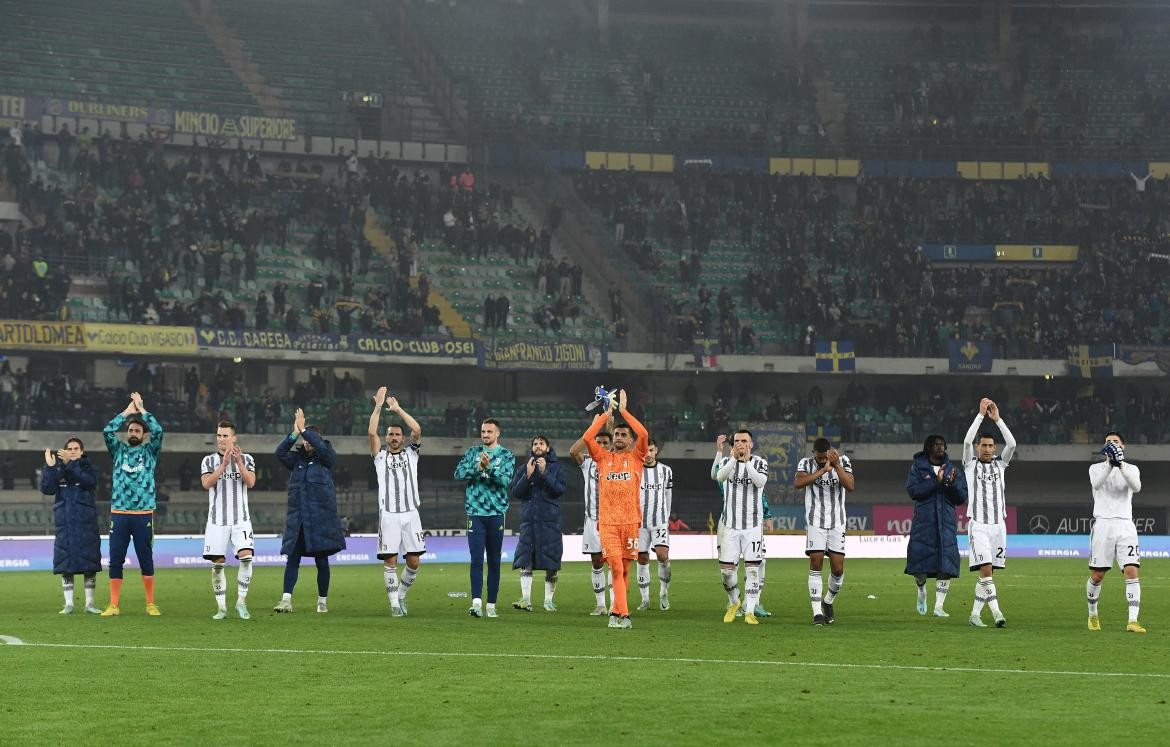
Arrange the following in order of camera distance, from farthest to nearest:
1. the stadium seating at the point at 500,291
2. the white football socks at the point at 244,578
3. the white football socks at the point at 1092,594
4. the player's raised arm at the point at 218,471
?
the stadium seating at the point at 500,291, the white football socks at the point at 244,578, the player's raised arm at the point at 218,471, the white football socks at the point at 1092,594

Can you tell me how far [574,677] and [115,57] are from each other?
5406cm

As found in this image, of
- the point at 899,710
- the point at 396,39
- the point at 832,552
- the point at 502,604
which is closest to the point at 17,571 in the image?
the point at 502,604

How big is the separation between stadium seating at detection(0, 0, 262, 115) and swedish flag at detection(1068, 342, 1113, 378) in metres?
32.0

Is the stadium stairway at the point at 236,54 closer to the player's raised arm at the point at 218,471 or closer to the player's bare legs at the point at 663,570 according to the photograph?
Answer: the player's bare legs at the point at 663,570

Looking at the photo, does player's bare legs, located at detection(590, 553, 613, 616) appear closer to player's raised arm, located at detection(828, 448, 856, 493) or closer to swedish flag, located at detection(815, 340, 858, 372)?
player's raised arm, located at detection(828, 448, 856, 493)

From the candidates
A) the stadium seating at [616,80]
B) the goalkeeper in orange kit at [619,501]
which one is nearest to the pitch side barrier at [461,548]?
the goalkeeper in orange kit at [619,501]

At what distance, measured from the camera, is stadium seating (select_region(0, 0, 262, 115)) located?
6016 cm

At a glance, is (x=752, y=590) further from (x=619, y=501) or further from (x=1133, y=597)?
(x=1133, y=597)

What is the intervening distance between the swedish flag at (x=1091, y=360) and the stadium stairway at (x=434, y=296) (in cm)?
2154

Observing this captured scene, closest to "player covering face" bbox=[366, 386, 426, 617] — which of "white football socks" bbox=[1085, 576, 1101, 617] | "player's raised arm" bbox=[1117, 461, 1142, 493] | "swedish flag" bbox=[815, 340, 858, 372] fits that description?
"white football socks" bbox=[1085, 576, 1101, 617]

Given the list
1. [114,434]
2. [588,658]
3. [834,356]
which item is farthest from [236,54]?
[588,658]

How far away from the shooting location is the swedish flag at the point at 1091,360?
5744 cm

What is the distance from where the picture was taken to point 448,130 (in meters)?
65.3

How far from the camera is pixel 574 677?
13977mm
